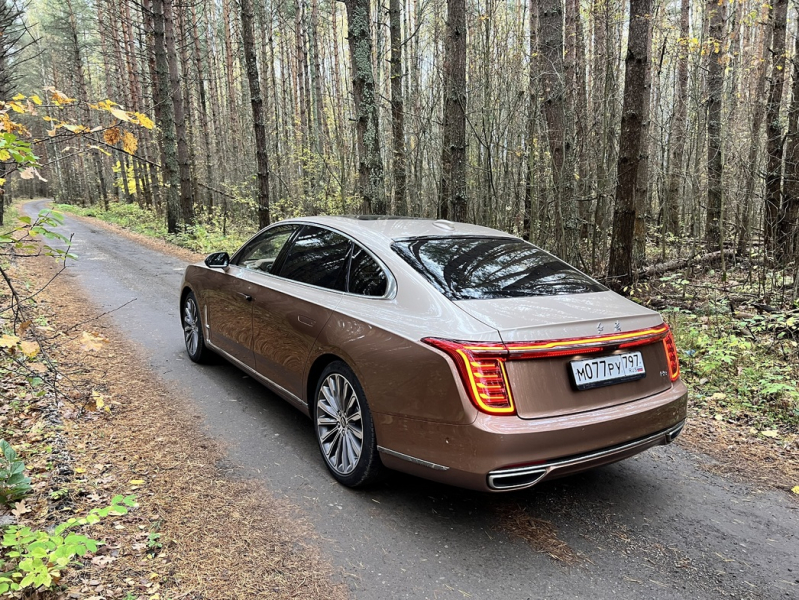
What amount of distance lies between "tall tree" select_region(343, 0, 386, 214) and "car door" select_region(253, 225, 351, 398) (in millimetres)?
5435

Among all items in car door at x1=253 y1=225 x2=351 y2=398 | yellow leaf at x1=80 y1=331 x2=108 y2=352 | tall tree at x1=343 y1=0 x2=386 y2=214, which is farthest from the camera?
tall tree at x1=343 y1=0 x2=386 y2=214

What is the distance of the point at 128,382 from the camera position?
495 centimetres

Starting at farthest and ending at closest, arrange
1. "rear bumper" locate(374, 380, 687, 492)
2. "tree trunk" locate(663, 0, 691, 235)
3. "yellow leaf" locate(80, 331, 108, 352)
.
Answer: "tree trunk" locate(663, 0, 691, 235), "yellow leaf" locate(80, 331, 108, 352), "rear bumper" locate(374, 380, 687, 492)

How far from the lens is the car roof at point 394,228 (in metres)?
3.50

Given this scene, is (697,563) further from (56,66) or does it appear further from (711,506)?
(56,66)

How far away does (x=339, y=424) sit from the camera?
325cm

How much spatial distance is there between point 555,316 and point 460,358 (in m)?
0.59

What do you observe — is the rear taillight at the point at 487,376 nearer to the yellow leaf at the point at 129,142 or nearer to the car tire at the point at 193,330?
the yellow leaf at the point at 129,142

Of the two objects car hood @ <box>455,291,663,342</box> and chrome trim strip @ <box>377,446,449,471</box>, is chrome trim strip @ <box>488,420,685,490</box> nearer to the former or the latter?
chrome trim strip @ <box>377,446,449,471</box>

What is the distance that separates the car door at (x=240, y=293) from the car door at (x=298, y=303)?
0.18m

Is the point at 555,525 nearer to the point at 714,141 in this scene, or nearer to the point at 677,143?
the point at 677,143

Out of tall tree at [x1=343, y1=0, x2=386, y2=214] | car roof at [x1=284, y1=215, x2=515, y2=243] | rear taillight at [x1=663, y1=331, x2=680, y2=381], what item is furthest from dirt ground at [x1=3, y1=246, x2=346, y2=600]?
tall tree at [x1=343, y1=0, x2=386, y2=214]

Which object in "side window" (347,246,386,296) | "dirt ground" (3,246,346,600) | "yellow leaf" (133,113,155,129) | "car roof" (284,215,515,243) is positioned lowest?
"dirt ground" (3,246,346,600)

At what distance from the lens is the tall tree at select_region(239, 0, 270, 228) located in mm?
12234
